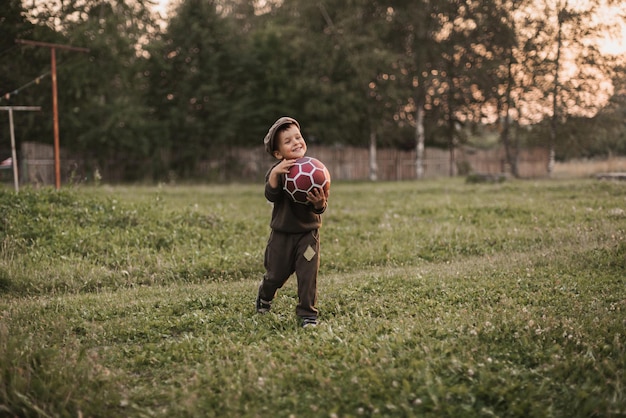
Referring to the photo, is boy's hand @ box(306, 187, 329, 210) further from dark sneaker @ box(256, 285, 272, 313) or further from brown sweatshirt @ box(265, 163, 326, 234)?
dark sneaker @ box(256, 285, 272, 313)

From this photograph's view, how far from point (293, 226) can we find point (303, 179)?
561 mm

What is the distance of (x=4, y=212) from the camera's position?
35.8 feet

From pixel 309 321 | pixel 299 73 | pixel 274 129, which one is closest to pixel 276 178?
pixel 274 129

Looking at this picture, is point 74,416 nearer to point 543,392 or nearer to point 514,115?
point 543,392

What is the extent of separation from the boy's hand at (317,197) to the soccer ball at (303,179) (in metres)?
0.04

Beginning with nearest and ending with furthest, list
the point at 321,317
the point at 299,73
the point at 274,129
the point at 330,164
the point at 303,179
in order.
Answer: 1. the point at 303,179
2. the point at 274,129
3. the point at 321,317
4. the point at 299,73
5. the point at 330,164

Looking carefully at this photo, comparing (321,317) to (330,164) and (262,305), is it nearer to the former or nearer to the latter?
(262,305)

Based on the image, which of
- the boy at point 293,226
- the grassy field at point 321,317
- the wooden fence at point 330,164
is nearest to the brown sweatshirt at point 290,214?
the boy at point 293,226

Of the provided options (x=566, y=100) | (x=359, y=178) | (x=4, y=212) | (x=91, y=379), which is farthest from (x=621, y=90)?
(x=91, y=379)

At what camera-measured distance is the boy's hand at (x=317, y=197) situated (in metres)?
5.79

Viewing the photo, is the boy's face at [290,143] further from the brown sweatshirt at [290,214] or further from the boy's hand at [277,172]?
the brown sweatshirt at [290,214]

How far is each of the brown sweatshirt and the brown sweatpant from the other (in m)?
0.09

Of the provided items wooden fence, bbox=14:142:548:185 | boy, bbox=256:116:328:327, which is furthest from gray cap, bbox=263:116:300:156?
wooden fence, bbox=14:142:548:185

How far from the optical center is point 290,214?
6004 millimetres
